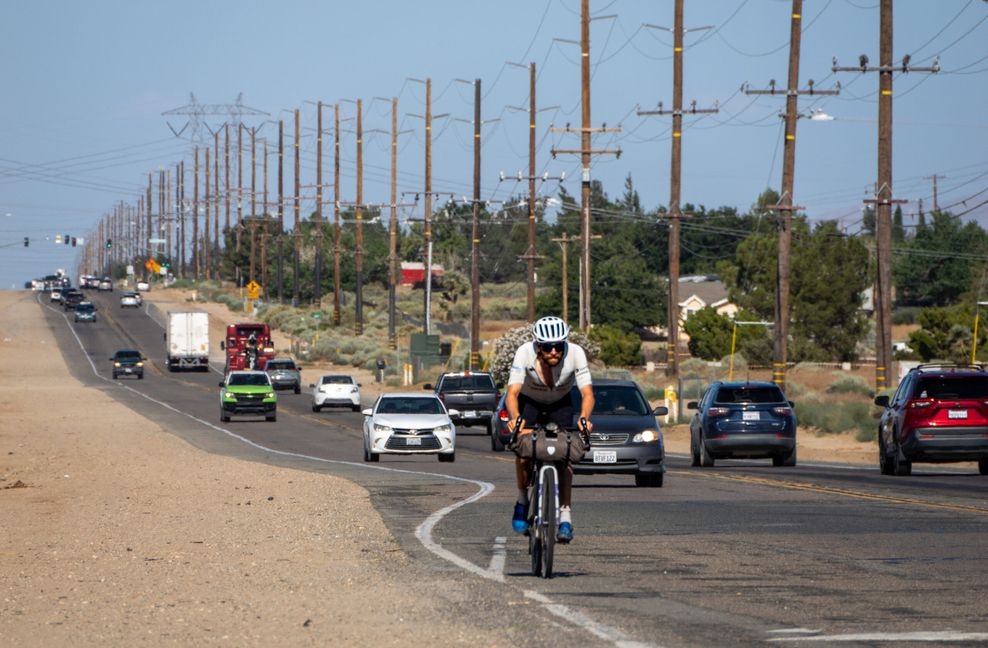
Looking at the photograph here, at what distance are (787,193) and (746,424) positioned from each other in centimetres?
1745

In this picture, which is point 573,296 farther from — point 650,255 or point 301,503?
point 301,503

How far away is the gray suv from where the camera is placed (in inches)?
3083

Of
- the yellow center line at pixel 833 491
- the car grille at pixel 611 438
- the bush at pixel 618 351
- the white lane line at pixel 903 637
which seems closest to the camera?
the white lane line at pixel 903 637

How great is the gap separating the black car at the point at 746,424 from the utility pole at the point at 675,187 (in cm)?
2072

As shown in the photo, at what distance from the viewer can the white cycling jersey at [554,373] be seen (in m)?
12.7

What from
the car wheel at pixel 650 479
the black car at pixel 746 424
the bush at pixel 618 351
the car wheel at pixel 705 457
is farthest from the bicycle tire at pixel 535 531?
the bush at pixel 618 351

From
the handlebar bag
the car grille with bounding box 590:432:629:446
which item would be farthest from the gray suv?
the handlebar bag

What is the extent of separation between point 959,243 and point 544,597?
132342 mm

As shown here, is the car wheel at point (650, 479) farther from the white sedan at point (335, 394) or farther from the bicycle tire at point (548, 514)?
the white sedan at point (335, 394)

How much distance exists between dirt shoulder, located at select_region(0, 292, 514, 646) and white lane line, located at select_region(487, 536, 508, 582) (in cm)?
49

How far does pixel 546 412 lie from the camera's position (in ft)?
42.2

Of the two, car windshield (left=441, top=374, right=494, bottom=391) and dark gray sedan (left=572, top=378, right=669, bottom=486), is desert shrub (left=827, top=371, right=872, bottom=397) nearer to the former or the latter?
car windshield (left=441, top=374, right=494, bottom=391)

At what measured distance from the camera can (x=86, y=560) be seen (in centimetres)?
1544

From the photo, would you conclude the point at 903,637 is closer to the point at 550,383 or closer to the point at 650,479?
the point at 550,383
